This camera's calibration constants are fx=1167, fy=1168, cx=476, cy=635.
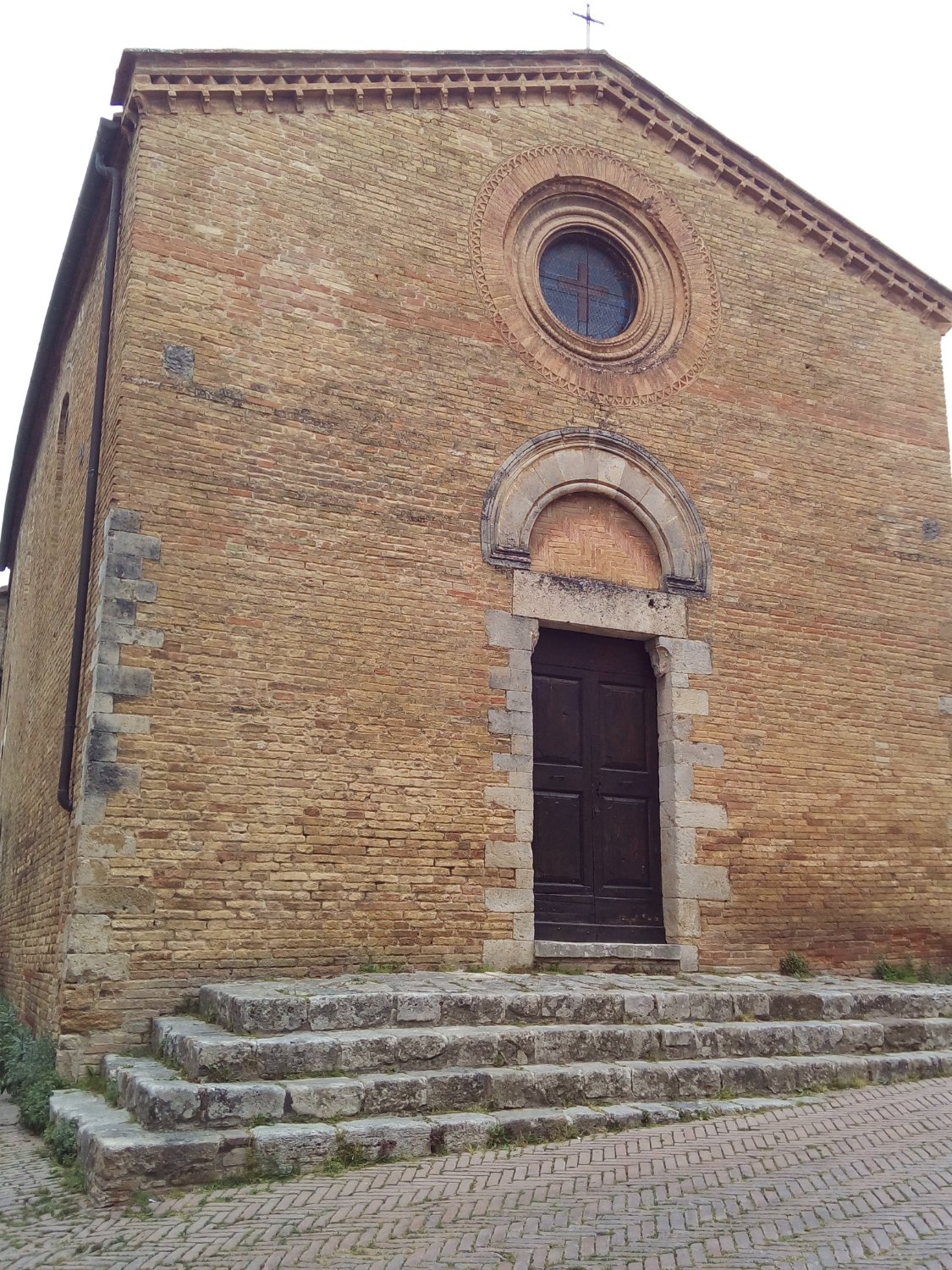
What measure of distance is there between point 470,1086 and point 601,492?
19.0 ft

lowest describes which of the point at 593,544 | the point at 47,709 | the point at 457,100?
the point at 47,709

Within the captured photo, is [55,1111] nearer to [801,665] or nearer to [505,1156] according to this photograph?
[505,1156]

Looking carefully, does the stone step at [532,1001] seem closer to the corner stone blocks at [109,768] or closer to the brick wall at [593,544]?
the corner stone blocks at [109,768]

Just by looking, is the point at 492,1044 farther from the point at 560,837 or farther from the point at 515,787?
the point at 560,837

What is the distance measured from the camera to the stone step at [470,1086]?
6.15 m

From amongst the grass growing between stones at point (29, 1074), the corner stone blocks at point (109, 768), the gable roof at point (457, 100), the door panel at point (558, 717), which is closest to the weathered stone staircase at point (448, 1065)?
the grass growing between stones at point (29, 1074)

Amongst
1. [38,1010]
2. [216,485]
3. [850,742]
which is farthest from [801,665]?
[38,1010]

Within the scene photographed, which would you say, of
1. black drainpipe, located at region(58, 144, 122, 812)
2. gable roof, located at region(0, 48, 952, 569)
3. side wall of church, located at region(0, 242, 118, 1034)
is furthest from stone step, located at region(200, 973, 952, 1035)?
gable roof, located at region(0, 48, 952, 569)

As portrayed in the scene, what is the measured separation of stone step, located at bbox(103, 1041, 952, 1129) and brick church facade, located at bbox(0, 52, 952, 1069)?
1.91 metres

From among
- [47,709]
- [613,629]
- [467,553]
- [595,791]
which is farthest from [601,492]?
[47,709]

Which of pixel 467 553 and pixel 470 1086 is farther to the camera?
pixel 467 553

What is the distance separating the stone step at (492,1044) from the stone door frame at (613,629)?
6.04 ft

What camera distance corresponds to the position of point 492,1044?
7.16 meters

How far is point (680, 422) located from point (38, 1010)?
25.2ft
